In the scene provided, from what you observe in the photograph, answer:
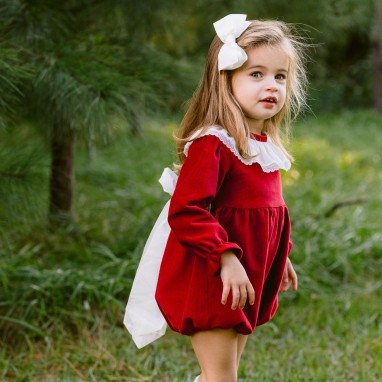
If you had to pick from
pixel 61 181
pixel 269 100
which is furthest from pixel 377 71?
pixel 269 100

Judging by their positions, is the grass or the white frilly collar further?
the grass

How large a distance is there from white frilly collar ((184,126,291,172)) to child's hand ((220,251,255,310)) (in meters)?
0.25

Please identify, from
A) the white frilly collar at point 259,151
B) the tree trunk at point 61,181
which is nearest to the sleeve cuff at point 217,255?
the white frilly collar at point 259,151

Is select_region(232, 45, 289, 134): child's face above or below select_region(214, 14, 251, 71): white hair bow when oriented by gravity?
below

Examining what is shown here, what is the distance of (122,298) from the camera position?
109 inches

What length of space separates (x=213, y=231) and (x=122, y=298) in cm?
138

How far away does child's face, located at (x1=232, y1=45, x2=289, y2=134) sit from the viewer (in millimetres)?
1601

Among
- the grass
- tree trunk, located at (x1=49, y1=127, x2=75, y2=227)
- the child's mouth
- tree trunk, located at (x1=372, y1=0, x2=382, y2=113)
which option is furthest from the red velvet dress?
tree trunk, located at (x1=372, y1=0, x2=382, y2=113)

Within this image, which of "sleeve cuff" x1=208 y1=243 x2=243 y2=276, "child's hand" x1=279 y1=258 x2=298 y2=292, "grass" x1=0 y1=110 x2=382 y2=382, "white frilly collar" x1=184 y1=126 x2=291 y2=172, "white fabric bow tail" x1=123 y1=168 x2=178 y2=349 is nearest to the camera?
"sleeve cuff" x1=208 y1=243 x2=243 y2=276

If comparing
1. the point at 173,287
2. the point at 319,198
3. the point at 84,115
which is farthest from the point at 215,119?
the point at 319,198

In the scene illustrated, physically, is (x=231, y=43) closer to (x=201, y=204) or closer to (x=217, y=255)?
(x=201, y=204)

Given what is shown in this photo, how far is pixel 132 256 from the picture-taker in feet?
9.64

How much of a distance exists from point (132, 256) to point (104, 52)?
0.92 m

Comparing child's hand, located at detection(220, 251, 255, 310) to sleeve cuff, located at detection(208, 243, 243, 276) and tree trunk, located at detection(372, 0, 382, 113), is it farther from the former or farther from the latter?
tree trunk, located at detection(372, 0, 382, 113)
